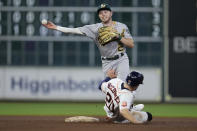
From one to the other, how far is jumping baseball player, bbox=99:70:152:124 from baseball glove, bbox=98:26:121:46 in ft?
1.57

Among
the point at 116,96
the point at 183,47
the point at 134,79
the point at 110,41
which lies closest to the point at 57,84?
the point at 183,47

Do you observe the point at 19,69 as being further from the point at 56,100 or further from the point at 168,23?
the point at 168,23

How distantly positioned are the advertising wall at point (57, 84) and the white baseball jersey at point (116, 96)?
931 cm

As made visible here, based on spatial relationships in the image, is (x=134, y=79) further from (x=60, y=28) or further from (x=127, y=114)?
(x=60, y=28)

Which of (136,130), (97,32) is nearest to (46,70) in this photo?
(97,32)

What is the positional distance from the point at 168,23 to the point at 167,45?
2.05ft

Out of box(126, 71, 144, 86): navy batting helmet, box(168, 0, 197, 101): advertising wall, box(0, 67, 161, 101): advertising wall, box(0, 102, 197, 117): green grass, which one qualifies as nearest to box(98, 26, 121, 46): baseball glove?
box(126, 71, 144, 86): navy batting helmet

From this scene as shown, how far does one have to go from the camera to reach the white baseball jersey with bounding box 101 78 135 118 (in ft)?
30.7

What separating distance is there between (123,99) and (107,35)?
3.66 feet

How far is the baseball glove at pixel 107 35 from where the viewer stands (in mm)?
Result: 9856

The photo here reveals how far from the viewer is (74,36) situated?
18.8 meters

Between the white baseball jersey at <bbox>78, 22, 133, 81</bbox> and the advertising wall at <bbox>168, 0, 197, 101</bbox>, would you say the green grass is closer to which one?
the advertising wall at <bbox>168, 0, 197, 101</bbox>

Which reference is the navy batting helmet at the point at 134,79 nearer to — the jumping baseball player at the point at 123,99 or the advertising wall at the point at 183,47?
the jumping baseball player at the point at 123,99

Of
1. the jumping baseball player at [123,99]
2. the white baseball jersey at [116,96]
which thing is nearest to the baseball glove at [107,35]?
the jumping baseball player at [123,99]
